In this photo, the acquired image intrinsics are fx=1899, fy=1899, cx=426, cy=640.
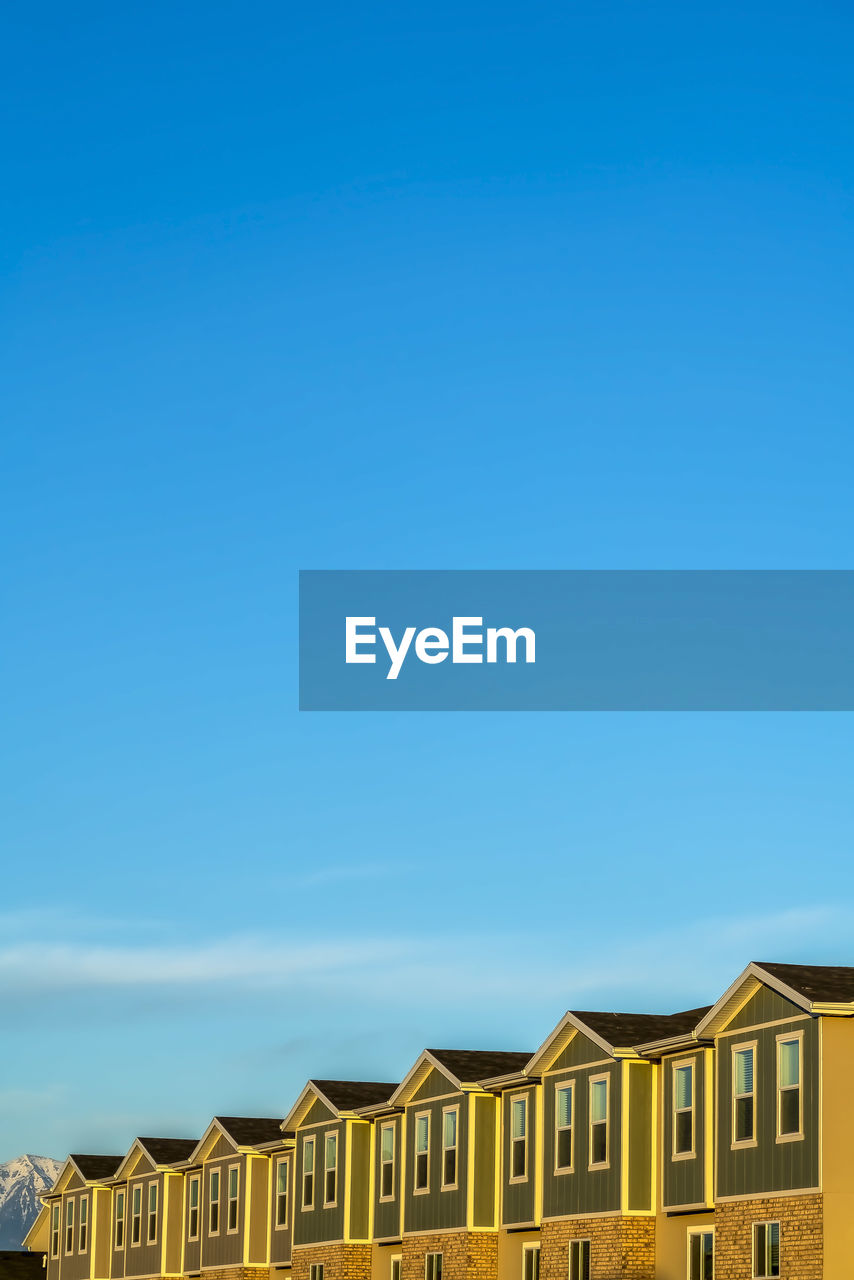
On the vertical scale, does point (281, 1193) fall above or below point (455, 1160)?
below

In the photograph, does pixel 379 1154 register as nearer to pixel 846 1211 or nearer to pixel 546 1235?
pixel 546 1235

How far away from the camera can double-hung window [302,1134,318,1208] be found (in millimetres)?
57656

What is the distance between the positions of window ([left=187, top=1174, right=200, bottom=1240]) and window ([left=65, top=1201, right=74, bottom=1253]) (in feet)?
39.6

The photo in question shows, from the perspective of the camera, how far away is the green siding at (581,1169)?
1694 inches

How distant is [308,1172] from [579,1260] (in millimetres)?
15890

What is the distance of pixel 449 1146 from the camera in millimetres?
50156

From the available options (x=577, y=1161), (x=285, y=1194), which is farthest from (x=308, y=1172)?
(x=577, y=1161)

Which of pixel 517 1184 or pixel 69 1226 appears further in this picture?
pixel 69 1226

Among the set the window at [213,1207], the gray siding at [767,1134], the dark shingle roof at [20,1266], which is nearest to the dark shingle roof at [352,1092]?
the window at [213,1207]

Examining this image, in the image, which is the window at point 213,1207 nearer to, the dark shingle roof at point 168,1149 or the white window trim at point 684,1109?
the dark shingle roof at point 168,1149

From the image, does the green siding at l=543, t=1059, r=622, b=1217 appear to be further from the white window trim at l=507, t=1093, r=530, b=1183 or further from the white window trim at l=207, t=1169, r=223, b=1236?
the white window trim at l=207, t=1169, r=223, b=1236

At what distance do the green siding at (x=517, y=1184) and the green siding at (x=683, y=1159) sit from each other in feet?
17.6

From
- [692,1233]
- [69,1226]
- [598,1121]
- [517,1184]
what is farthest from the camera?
[69,1226]

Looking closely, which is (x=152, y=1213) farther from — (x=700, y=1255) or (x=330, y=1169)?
(x=700, y=1255)
